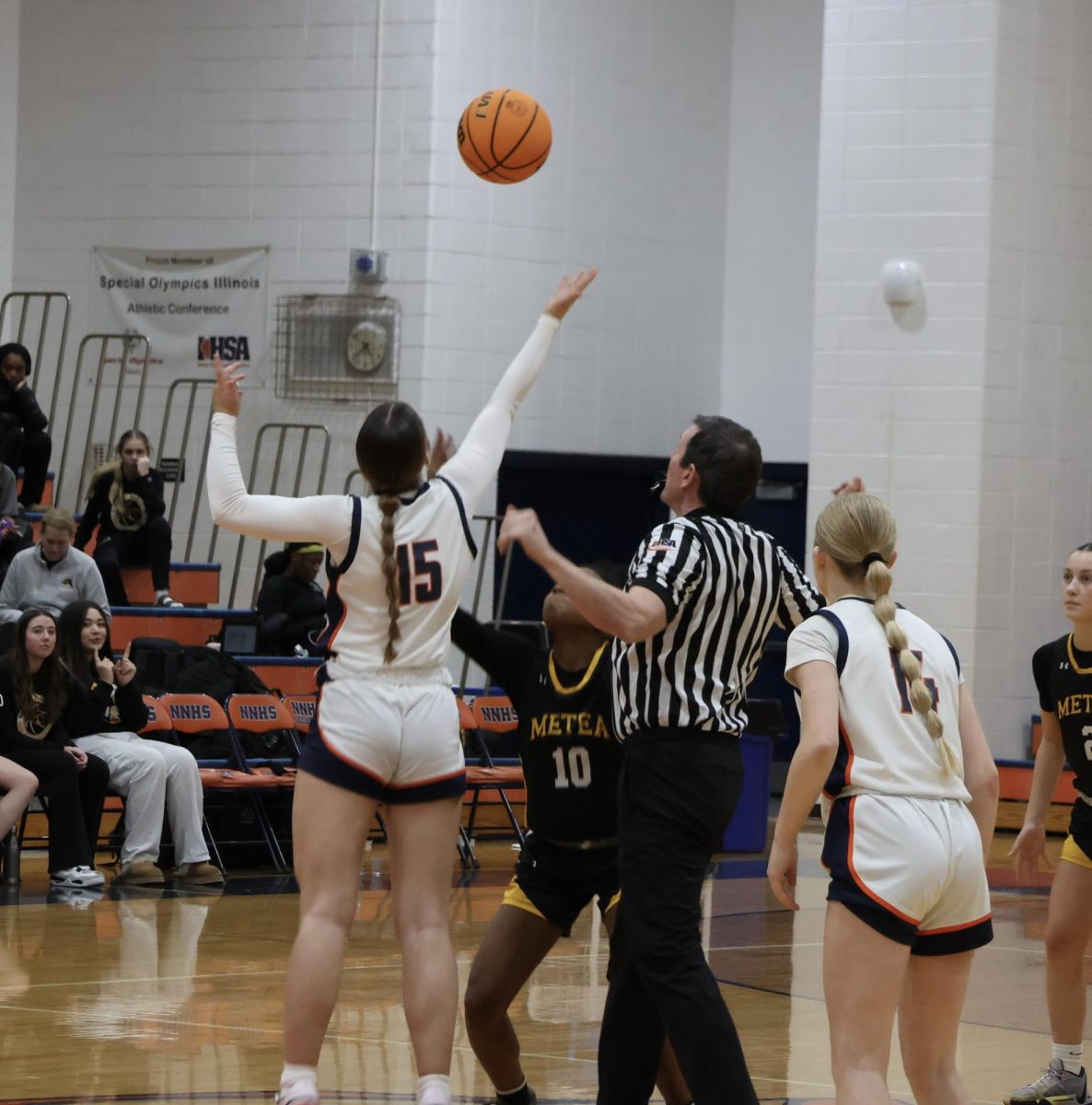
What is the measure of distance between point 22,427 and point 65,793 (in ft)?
17.5

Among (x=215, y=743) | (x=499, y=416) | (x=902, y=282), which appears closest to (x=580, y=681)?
(x=499, y=416)

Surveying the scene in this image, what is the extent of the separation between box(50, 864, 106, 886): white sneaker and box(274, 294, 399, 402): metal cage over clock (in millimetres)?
6010

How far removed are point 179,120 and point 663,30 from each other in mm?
4039

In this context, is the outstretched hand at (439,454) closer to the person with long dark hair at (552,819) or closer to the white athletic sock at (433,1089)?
the person with long dark hair at (552,819)

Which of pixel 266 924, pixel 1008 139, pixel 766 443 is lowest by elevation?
pixel 266 924

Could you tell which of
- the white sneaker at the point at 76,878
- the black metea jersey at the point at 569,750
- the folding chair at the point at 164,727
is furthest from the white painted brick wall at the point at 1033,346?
the black metea jersey at the point at 569,750

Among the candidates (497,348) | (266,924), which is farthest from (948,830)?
(497,348)

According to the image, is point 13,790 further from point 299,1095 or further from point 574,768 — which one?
point 299,1095

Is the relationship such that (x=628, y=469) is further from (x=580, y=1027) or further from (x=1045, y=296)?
(x=580, y=1027)

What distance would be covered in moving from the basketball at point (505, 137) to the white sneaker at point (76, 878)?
400 centimetres

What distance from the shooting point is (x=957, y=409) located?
13844mm

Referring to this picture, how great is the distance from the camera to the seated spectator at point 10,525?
42.9ft

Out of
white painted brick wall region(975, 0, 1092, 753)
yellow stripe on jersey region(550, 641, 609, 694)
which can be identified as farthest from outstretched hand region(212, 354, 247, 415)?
white painted brick wall region(975, 0, 1092, 753)

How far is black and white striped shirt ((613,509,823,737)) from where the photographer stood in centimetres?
466
